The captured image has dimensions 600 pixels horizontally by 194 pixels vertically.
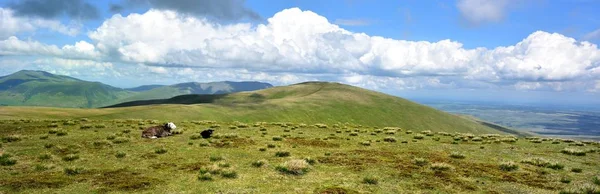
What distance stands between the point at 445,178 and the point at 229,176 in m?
13.0

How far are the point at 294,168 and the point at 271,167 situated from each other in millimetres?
2028

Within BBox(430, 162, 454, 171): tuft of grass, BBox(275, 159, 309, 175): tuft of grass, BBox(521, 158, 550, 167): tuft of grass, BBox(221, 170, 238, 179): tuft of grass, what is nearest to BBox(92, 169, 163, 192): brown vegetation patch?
BBox(221, 170, 238, 179): tuft of grass

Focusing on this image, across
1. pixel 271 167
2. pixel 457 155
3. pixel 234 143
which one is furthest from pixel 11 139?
pixel 457 155

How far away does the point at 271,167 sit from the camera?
22.9 metres

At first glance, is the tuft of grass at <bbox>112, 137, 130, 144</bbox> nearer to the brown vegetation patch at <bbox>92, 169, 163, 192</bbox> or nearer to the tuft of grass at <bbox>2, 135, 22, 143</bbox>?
the tuft of grass at <bbox>2, 135, 22, 143</bbox>

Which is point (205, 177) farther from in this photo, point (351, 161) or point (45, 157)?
point (45, 157)

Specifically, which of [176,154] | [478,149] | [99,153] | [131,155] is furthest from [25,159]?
[478,149]

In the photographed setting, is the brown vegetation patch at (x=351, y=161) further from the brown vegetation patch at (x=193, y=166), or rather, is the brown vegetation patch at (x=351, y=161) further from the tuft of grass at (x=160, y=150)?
the tuft of grass at (x=160, y=150)

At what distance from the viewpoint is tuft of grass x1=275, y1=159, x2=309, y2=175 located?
21409 mm

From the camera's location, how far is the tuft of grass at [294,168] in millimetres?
21409

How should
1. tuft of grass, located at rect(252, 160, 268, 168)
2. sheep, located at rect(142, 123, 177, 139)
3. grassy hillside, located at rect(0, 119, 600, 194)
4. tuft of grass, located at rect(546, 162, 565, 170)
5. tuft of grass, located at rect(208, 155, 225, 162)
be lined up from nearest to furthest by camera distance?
grassy hillside, located at rect(0, 119, 600, 194)
tuft of grass, located at rect(252, 160, 268, 168)
tuft of grass, located at rect(546, 162, 565, 170)
tuft of grass, located at rect(208, 155, 225, 162)
sheep, located at rect(142, 123, 177, 139)

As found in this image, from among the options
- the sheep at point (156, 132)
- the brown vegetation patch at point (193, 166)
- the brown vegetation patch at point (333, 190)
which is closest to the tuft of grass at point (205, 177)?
the brown vegetation patch at point (193, 166)

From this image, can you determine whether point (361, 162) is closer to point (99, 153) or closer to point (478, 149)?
point (478, 149)

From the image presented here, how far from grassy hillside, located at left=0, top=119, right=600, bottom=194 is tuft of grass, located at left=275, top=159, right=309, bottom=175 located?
7 centimetres
